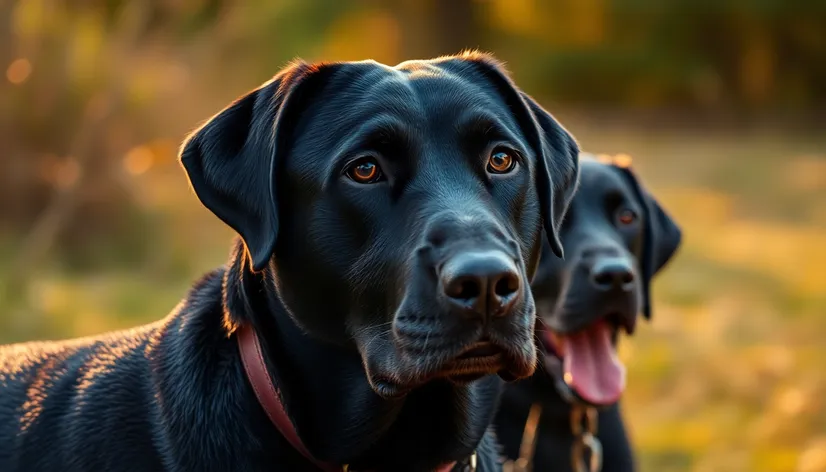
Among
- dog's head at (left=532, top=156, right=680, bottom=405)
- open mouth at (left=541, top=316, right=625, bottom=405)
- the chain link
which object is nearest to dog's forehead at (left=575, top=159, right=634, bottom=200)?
dog's head at (left=532, top=156, right=680, bottom=405)

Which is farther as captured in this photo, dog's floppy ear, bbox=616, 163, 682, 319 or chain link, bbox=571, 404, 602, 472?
dog's floppy ear, bbox=616, 163, 682, 319

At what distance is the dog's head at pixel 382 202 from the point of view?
2703 millimetres

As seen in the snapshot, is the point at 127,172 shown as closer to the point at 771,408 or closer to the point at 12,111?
the point at 12,111

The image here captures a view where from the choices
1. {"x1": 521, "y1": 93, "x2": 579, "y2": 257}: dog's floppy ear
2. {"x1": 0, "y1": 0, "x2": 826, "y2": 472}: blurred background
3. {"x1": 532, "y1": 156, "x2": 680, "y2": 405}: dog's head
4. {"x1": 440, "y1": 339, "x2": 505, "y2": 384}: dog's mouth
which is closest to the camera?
{"x1": 440, "y1": 339, "x2": 505, "y2": 384}: dog's mouth

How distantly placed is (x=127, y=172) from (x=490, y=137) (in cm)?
806

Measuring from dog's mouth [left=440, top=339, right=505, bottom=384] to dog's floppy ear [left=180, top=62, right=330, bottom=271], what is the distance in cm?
54

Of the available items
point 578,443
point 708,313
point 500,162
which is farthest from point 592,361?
point 708,313

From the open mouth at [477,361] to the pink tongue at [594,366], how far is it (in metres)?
1.95

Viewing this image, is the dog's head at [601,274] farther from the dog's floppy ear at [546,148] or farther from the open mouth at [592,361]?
Answer: the dog's floppy ear at [546,148]

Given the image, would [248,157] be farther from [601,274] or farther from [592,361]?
→ [592,361]

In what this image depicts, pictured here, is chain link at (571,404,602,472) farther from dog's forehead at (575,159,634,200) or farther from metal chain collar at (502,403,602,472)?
dog's forehead at (575,159,634,200)

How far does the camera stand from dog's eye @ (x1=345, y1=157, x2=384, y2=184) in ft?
9.54

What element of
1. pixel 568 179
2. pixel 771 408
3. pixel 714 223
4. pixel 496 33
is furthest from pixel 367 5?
pixel 568 179

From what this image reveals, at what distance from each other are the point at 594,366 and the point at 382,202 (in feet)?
7.19
